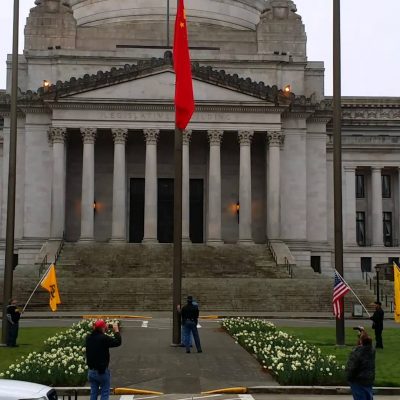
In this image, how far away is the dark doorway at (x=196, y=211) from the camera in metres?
67.5

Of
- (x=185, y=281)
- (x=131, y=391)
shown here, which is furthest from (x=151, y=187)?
(x=131, y=391)

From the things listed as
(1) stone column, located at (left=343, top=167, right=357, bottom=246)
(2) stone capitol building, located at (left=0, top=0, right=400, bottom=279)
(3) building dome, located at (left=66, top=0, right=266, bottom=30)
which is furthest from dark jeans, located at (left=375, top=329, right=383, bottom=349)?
(3) building dome, located at (left=66, top=0, right=266, bottom=30)

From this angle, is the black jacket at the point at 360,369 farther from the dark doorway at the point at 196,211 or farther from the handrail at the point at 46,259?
the dark doorway at the point at 196,211

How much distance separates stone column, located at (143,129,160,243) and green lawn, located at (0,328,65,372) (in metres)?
27.9

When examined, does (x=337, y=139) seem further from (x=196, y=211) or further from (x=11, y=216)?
(x=196, y=211)

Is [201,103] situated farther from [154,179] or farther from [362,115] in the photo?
[362,115]

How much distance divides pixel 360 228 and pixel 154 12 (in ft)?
99.0

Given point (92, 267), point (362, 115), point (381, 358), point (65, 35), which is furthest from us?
point (362, 115)

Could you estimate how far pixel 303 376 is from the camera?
19156 mm

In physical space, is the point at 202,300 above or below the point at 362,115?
below

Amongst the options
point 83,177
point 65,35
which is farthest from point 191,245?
point 65,35

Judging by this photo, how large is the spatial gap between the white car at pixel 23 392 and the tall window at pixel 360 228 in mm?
66178

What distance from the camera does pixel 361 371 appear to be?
1448cm

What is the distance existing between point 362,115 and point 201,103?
21.1 m
